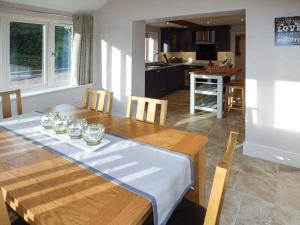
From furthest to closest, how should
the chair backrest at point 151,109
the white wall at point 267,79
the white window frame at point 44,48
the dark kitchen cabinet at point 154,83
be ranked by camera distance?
the dark kitchen cabinet at point 154,83, the white window frame at point 44,48, the white wall at point 267,79, the chair backrest at point 151,109

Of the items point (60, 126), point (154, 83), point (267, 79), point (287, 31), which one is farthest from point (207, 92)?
point (60, 126)

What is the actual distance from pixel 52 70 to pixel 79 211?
3.99 metres

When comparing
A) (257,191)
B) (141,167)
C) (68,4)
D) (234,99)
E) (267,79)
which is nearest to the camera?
(141,167)

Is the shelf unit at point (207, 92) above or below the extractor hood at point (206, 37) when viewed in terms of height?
below

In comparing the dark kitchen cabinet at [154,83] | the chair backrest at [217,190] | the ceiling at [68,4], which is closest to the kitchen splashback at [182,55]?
the dark kitchen cabinet at [154,83]

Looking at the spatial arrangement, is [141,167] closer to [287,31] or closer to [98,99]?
[98,99]

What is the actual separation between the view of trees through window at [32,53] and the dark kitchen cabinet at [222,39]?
579cm

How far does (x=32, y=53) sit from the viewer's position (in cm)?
418

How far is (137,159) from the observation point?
1457mm

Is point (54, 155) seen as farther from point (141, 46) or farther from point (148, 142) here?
point (141, 46)

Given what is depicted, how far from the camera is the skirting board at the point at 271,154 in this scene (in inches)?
120

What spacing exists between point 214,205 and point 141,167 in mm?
499

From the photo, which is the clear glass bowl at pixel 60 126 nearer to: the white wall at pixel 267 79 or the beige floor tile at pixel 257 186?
the beige floor tile at pixel 257 186

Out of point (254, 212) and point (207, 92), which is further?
point (207, 92)
